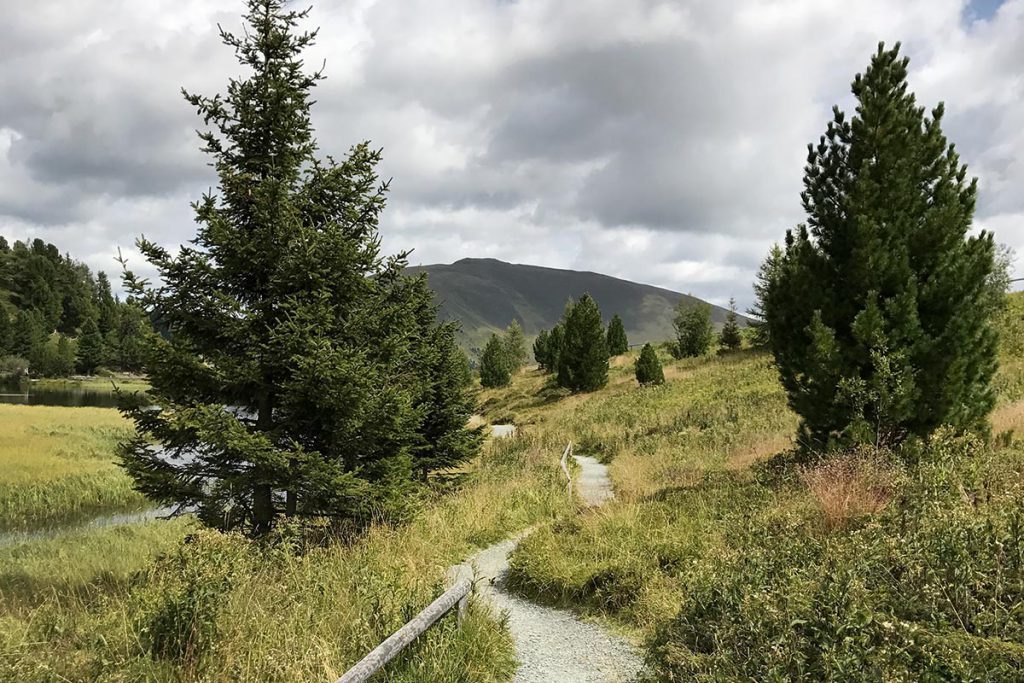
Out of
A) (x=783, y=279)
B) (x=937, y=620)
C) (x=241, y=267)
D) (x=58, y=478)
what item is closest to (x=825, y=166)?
(x=783, y=279)

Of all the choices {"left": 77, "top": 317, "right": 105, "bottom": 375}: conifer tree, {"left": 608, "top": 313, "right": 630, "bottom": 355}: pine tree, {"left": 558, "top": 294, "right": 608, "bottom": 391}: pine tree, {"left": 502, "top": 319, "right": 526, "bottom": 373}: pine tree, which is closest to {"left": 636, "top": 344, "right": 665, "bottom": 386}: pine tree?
{"left": 558, "top": 294, "right": 608, "bottom": 391}: pine tree

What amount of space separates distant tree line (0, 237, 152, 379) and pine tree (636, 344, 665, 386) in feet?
260

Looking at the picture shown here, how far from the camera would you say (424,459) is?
15602mm

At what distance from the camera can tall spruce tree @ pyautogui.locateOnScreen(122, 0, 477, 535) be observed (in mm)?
7961

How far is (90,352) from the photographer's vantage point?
105812 mm

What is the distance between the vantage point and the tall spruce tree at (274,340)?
26.1 feet

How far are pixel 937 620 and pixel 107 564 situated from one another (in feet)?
44.7

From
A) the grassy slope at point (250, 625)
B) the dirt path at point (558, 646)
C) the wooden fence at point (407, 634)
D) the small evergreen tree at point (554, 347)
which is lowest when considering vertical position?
the dirt path at point (558, 646)

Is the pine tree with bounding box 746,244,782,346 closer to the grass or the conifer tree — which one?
the grass

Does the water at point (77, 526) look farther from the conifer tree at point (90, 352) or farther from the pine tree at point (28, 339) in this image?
the pine tree at point (28, 339)

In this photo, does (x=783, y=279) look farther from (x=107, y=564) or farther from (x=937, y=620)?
(x=107, y=564)

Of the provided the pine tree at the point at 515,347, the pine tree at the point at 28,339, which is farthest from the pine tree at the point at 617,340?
the pine tree at the point at 28,339

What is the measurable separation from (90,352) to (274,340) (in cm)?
12175

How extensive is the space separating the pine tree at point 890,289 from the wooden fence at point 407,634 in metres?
6.95
